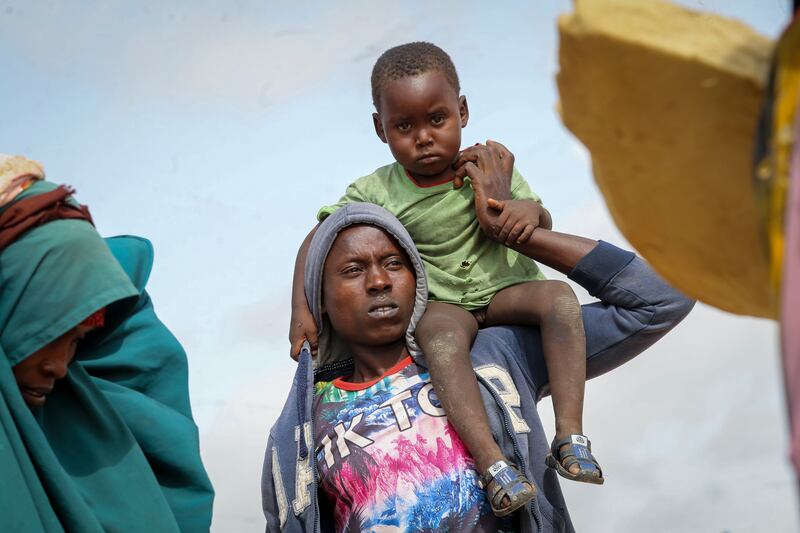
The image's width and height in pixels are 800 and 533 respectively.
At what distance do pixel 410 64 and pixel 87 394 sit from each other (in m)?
1.88

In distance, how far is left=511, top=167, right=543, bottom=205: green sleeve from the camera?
4266mm

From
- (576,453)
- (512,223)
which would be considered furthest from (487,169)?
(576,453)

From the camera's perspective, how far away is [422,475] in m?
3.63

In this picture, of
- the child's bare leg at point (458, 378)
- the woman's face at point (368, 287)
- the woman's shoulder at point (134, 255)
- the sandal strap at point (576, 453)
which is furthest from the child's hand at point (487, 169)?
the woman's shoulder at point (134, 255)

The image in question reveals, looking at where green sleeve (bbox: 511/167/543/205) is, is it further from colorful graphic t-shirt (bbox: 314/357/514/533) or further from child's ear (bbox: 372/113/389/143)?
colorful graphic t-shirt (bbox: 314/357/514/533)

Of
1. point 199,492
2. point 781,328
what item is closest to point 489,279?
point 199,492

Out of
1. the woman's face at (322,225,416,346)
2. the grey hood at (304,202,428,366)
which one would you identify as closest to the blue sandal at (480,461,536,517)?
the grey hood at (304,202,428,366)

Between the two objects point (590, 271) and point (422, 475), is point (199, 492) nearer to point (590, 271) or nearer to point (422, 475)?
point (422, 475)

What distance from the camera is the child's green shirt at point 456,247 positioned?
4.14m

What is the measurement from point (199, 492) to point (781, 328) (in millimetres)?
2571

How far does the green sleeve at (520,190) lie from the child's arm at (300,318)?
88 centimetres

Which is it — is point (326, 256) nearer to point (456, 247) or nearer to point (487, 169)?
point (456, 247)

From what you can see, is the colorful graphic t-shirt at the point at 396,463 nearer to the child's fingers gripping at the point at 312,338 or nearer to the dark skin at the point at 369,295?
the dark skin at the point at 369,295

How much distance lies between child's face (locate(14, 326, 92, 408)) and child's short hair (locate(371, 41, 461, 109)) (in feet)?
5.90
